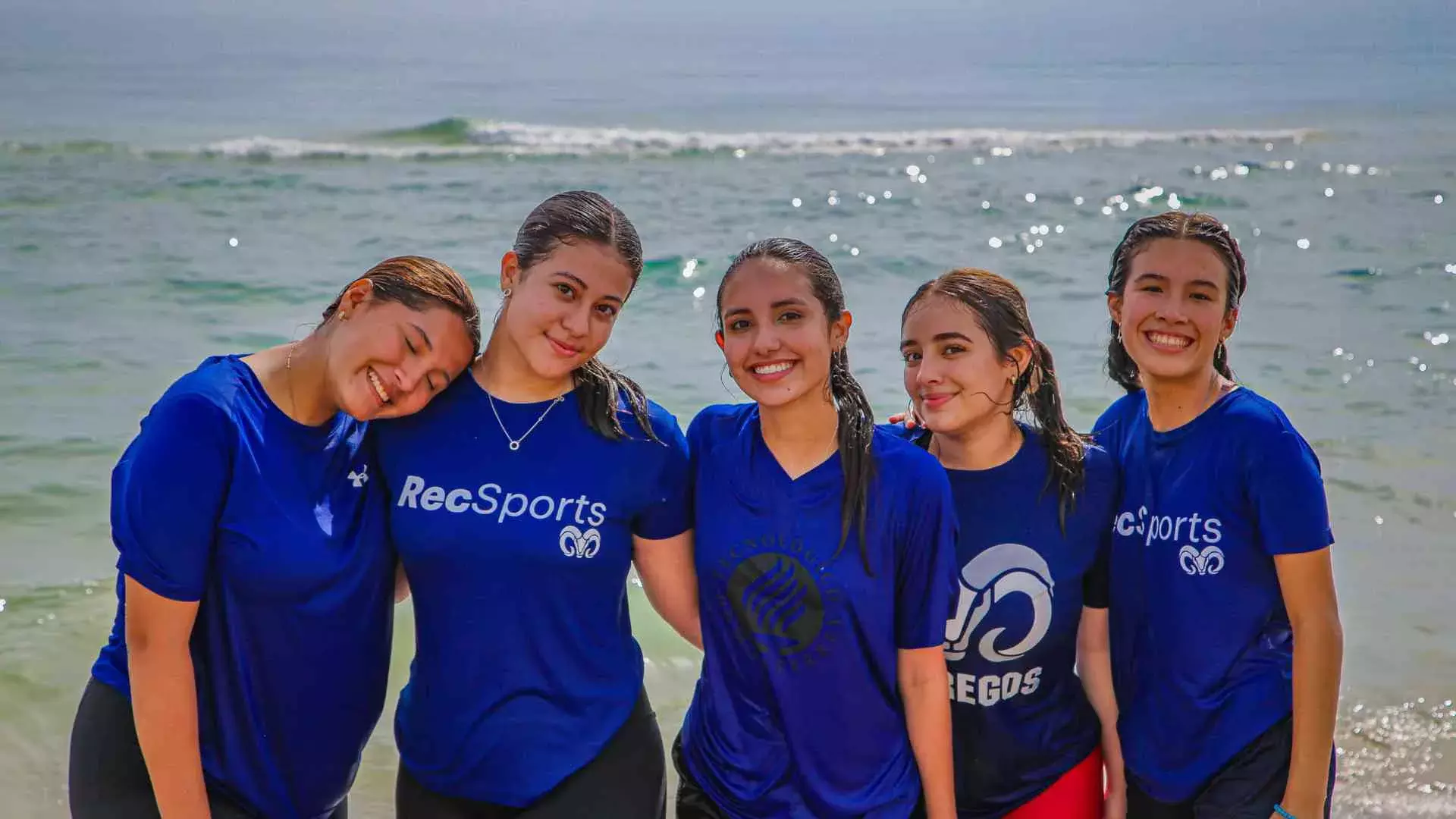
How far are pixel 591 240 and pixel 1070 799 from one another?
1773mm

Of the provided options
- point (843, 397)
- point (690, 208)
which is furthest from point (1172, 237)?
point (690, 208)

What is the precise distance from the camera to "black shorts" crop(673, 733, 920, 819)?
3.05 metres

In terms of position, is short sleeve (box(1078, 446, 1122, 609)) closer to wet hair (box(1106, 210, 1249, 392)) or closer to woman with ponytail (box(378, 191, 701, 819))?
wet hair (box(1106, 210, 1249, 392))

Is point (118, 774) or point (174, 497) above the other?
point (174, 497)

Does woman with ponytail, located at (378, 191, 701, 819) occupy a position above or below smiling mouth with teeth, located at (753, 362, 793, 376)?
below

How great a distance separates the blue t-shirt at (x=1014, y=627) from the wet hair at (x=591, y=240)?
32.7 inches

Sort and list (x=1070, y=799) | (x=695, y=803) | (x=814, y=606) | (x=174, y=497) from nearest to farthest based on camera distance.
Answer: (x=174, y=497)
(x=814, y=606)
(x=695, y=803)
(x=1070, y=799)

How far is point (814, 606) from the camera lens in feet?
9.78

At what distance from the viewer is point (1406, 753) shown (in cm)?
506

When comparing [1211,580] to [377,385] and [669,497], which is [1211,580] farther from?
[377,385]

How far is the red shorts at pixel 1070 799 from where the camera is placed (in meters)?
3.29

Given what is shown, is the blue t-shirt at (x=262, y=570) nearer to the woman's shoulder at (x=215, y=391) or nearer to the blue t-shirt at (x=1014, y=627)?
the woman's shoulder at (x=215, y=391)

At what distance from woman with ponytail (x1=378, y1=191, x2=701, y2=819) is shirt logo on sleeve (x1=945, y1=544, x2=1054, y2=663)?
64 centimetres

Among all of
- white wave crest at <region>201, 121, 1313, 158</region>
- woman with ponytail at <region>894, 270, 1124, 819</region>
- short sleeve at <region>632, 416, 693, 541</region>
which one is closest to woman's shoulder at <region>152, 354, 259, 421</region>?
short sleeve at <region>632, 416, 693, 541</region>
